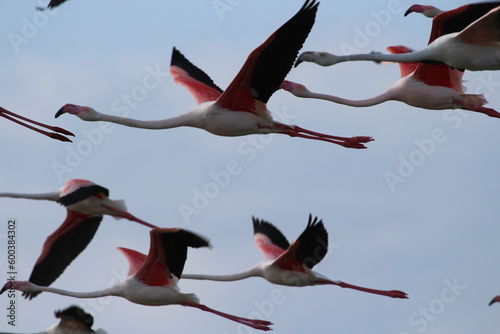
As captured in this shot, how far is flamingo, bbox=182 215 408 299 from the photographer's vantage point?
16469mm

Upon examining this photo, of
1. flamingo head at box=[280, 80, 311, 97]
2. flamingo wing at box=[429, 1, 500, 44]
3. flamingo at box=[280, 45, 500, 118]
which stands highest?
flamingo wing at box=[429, 1, 500, 44]

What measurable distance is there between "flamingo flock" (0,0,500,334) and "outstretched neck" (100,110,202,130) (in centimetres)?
1

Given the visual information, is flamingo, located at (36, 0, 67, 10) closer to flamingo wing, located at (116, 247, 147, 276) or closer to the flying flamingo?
flamingo wing, located at (116, 247, 147, 276)

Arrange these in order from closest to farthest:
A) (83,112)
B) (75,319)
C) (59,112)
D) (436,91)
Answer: (75,319)
(436,91)
(83,112)
(59,112)

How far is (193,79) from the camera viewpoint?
1912cm

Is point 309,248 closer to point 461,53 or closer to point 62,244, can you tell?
point 461,53

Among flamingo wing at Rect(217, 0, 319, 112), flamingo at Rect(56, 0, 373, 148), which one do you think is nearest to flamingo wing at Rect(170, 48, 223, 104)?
flamingo at Rect(56, 0, 373, 148)

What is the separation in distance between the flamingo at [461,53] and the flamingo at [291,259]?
7.14ft

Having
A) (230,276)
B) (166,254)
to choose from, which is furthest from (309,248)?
(230,276)

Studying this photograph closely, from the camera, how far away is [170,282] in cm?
1684

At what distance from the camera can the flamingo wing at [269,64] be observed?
48.2 feet

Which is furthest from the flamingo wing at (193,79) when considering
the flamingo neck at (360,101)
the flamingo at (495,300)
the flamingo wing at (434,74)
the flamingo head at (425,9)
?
the flamingo at (495,300)

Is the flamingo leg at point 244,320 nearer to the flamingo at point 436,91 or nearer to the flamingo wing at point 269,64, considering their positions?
the flamingo wing at point 269,64

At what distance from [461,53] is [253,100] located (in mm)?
2815
